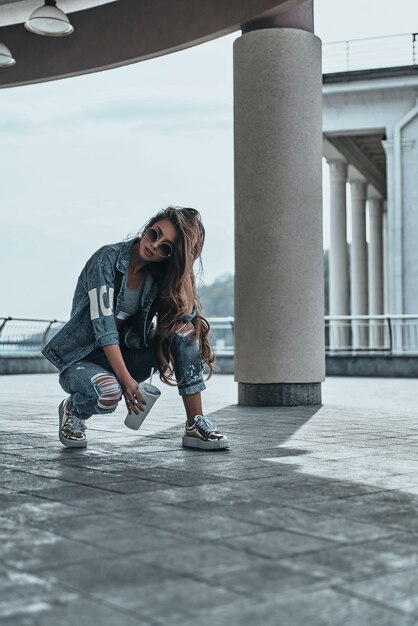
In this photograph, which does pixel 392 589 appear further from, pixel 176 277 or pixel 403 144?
pixel 403 144

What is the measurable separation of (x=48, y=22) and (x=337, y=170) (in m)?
22.8

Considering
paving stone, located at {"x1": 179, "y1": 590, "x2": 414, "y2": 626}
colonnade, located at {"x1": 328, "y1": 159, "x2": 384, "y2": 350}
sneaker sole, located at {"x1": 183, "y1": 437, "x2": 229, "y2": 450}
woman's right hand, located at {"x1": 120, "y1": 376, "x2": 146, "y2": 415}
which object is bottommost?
paving stone, located at {"x1": 179, "y1": 590, "x2": 414, "y2": 626}

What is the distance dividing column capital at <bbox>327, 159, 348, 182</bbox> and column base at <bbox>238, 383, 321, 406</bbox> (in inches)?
858

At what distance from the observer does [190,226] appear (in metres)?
5.30

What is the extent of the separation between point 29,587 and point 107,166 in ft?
384

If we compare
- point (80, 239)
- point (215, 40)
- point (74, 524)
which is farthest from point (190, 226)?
point (80, 239)

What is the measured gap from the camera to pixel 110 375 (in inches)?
205

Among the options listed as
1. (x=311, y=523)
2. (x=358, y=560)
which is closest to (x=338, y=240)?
(x=311, y=523)

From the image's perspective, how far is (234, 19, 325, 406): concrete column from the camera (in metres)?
9.63

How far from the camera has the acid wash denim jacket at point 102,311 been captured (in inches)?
203

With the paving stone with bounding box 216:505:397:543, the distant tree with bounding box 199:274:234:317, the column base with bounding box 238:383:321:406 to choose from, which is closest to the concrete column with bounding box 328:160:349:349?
the column base with bounding box 238:383:321:406

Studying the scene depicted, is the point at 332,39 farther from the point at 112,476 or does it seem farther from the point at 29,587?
the point at 29,587

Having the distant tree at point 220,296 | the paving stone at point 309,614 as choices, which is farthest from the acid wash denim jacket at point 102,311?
the distant tree at point 220,296

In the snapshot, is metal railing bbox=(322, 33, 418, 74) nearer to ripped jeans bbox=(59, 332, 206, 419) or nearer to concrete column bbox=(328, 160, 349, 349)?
concrete column bbox=(328, 160, 349, 349)
